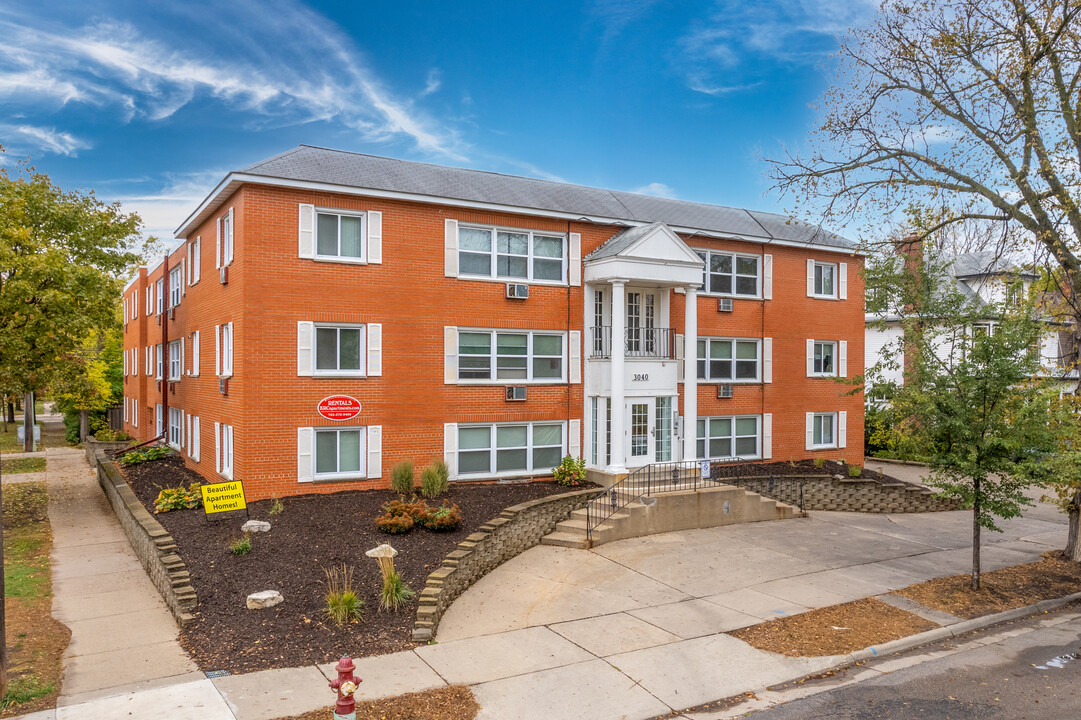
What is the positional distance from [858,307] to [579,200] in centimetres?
1143

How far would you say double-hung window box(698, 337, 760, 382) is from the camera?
21.8 metres

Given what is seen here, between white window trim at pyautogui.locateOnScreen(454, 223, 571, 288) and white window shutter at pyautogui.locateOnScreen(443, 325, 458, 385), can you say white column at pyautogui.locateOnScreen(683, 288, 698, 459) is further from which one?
white window shutter at pyautogui.locateOnScreen(443, 325, 458, 385)

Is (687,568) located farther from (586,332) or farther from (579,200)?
(579,200)

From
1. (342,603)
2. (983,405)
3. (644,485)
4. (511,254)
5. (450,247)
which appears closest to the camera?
(342,603)

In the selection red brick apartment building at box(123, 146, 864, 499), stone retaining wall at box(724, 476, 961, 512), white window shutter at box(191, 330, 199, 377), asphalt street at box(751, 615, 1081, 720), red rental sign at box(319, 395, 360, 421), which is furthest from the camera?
white window shutter at box(191, 330, 199, 377)

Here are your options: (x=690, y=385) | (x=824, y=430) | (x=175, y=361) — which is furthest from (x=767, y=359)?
(x=175, y=361)

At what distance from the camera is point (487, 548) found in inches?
495

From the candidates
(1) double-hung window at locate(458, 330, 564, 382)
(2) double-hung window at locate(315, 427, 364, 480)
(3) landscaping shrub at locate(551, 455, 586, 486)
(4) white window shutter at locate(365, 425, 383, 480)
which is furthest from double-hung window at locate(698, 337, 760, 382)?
(2) double-hung window at locate(315, 427, 364, 480)

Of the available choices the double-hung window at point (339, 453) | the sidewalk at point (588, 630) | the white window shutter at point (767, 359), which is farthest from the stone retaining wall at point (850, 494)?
the double-hung window at point (339, 453)

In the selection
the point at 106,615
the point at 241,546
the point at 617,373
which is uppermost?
the point at 617,373

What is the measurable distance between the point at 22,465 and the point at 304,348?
65.5 ft

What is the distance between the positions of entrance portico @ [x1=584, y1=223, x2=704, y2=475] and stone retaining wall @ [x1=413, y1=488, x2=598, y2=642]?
2.71 metres

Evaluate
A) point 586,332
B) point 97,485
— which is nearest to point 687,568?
point 586,332

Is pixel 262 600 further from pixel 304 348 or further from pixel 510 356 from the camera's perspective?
pixel 510 356
